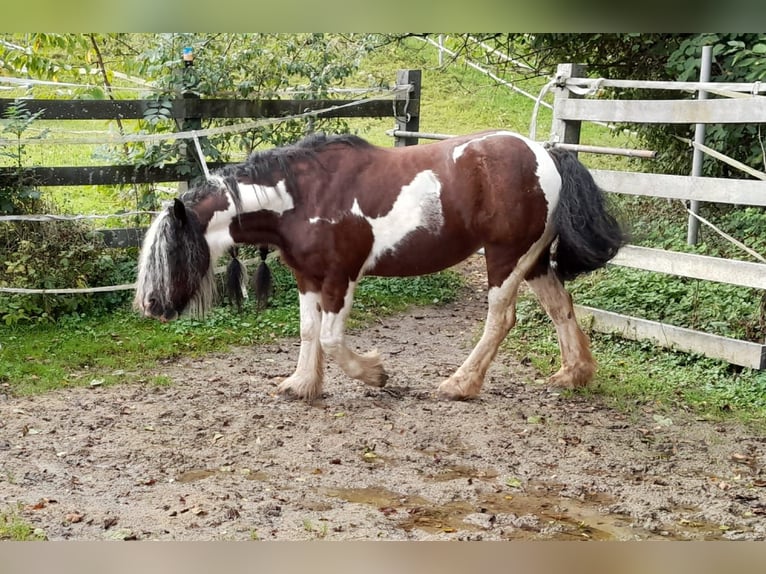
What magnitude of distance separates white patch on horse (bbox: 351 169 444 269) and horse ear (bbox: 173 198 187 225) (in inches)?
40.8

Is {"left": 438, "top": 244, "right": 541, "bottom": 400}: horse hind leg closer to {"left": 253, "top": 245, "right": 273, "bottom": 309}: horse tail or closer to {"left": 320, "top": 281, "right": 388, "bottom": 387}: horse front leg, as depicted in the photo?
{"left": 320, "top": 281, "right": 388, "bottom": 387}: horse front leg

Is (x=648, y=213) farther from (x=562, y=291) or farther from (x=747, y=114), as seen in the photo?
(x=562, y=291)

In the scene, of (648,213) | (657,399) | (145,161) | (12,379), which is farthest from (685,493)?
(648,213)

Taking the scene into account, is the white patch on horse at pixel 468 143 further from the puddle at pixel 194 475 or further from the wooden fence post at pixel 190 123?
the wooden fence post at pixel 190 123

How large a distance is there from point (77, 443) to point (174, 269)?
3.74ft

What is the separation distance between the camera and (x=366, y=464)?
14.0 feet

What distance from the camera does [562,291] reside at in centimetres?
534

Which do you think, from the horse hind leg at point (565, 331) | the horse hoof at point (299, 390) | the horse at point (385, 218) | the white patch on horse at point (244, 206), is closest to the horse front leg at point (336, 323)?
the horse at point (385, 218)

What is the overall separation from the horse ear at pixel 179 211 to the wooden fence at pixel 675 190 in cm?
336

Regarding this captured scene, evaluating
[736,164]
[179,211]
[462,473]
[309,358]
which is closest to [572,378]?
[462,473]

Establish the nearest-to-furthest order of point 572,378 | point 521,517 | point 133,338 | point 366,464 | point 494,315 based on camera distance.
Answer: point 521,517 → point 366,464 → point 494,315 → point 572,378 → point 133,338

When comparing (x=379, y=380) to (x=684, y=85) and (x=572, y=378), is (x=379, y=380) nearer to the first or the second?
(x=572, y=378)

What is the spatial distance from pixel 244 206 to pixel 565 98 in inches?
123

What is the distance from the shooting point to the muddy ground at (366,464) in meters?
3.51
